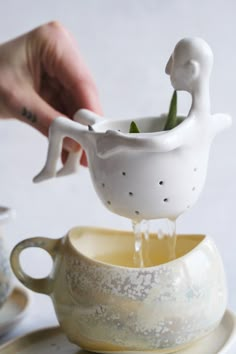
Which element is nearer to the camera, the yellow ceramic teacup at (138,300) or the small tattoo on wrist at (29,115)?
the yellow ceramic teacup at (138,300)

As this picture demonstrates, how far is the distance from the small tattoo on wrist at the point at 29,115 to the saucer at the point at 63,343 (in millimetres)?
214

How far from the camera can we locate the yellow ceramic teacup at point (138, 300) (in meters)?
0.60

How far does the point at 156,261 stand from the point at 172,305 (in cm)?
11

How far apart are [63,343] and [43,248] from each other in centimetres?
8

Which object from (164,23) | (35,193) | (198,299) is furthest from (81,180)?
(198,299)

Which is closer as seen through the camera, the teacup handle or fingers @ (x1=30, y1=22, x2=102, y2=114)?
the teacup handle

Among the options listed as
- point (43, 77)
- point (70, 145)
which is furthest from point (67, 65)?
point (70, 145)

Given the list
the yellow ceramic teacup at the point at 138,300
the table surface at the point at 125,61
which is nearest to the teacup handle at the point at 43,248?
the yellow ceramic teacup at the point at 138,300

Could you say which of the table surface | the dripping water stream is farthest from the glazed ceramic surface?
the table surface

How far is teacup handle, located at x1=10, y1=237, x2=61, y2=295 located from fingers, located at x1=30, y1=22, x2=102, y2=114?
19 centimetres

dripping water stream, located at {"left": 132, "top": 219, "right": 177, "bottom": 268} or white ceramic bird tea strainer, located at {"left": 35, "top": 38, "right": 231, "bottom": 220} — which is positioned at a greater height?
white ceramic bird tea strainer, located at {"left": 35, "top": 38, "right": 231, "bottom": 220}

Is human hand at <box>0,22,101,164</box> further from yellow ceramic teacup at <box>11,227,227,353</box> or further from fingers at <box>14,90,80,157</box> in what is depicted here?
yellow ceramic teacup at <box>11,227,227,353</box>

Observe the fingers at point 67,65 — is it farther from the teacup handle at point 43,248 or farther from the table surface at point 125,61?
the table surface at point 125,61

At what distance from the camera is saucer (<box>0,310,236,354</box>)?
631mm
